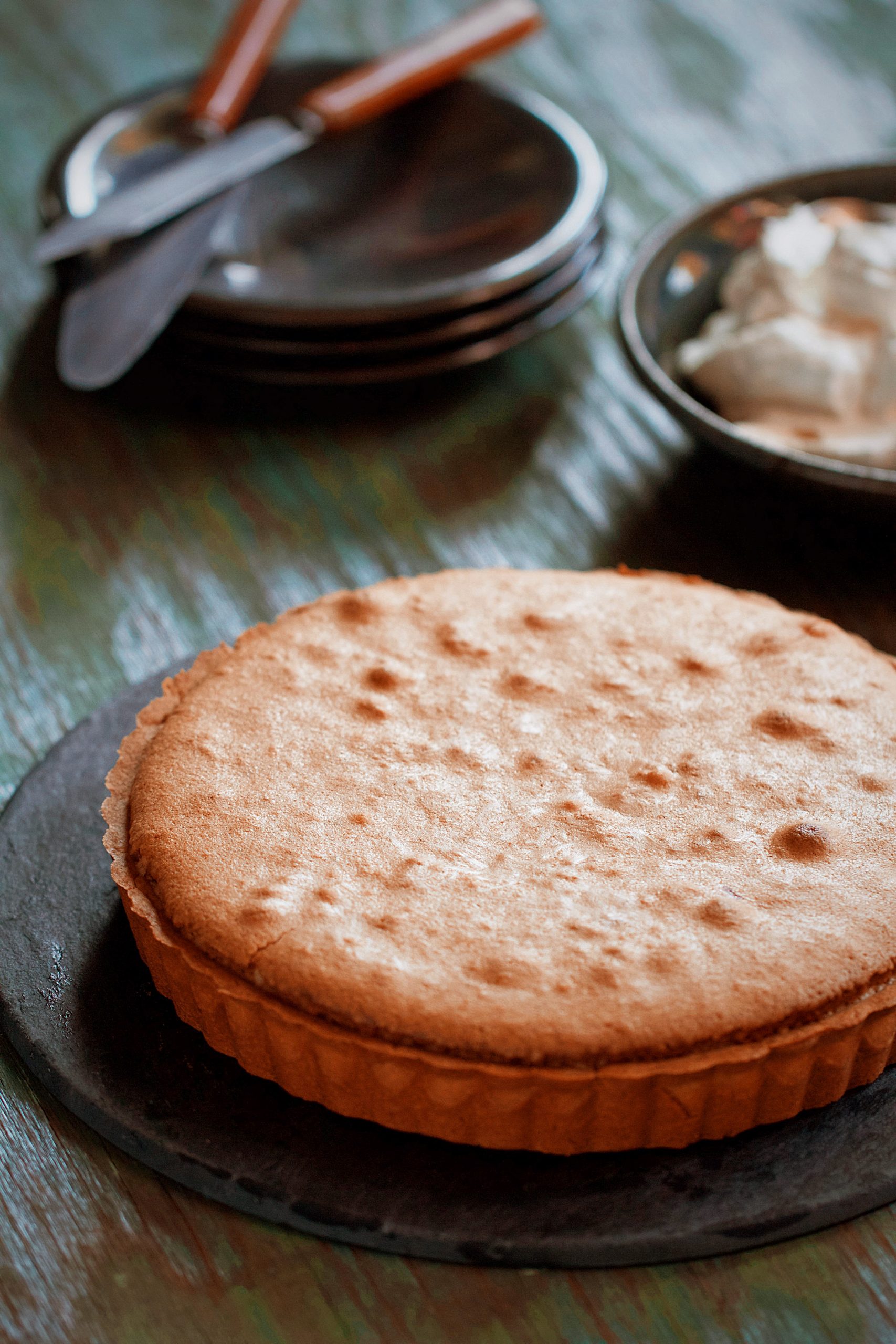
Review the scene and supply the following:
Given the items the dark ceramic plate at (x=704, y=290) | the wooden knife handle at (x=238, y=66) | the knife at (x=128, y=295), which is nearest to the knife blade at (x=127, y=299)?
the knife at (x=128, y=295)

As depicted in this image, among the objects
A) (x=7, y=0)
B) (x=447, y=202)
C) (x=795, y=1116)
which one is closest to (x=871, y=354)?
(x=447, y=202)

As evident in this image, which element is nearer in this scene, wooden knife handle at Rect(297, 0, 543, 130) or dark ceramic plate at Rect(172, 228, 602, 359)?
dark ceramic plate at Rect(172, 228, 602, 359)

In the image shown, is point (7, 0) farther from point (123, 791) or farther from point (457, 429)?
point (123, 791)

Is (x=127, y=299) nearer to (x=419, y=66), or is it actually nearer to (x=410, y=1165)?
(x=419, y=66)

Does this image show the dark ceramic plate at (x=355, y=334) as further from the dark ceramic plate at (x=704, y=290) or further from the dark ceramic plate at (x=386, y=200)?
the dark ceramic plate at (x=704, y=290)

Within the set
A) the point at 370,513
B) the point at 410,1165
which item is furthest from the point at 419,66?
the point at 410,1165

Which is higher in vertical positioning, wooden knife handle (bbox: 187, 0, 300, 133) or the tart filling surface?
wooden knife handle (bbox: 187, 0, 300, 133)

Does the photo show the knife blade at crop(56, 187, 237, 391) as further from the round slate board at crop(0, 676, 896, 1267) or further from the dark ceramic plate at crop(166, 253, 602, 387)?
the round slate board at crop(0, 676, 896, 1267)

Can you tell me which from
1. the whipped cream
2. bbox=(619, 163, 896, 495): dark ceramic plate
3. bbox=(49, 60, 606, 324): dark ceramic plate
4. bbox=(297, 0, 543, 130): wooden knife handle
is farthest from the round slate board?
bbox=(297, 0, 543, 130): wooden knife handle
